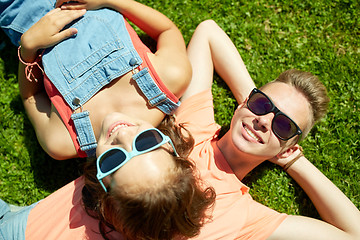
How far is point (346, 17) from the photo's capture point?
436 centimetres

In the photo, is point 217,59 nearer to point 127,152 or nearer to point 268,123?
point 268,123

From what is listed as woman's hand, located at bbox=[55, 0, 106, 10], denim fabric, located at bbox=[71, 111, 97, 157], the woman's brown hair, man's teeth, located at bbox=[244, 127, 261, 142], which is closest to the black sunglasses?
man's teeth, located at bbox=[244, 127, 261, 142]

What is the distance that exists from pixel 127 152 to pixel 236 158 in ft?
4.79

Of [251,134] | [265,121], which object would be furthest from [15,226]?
[265,121]

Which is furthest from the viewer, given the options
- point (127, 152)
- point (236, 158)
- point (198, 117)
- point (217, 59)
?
point (217, 59)

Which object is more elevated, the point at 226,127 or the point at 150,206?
the point at 150,206

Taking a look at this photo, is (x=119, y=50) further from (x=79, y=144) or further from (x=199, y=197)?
(x=199, y=197)

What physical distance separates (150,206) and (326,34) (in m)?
3.48

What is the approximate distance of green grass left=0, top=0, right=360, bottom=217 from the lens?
386 centimetres

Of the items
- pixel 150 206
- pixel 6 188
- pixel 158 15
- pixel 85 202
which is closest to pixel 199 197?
pixel 150 206

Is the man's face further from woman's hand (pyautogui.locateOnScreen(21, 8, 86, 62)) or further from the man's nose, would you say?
woman's hand (pyautogui.locateOnScreen(21, 8, 86, 62))

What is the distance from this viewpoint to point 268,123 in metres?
3.12

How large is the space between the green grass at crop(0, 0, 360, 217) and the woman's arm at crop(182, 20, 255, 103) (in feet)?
0.92

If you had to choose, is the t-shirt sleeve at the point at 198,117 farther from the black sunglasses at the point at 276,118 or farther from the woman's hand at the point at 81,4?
the woman's hand at the point at 81,4
